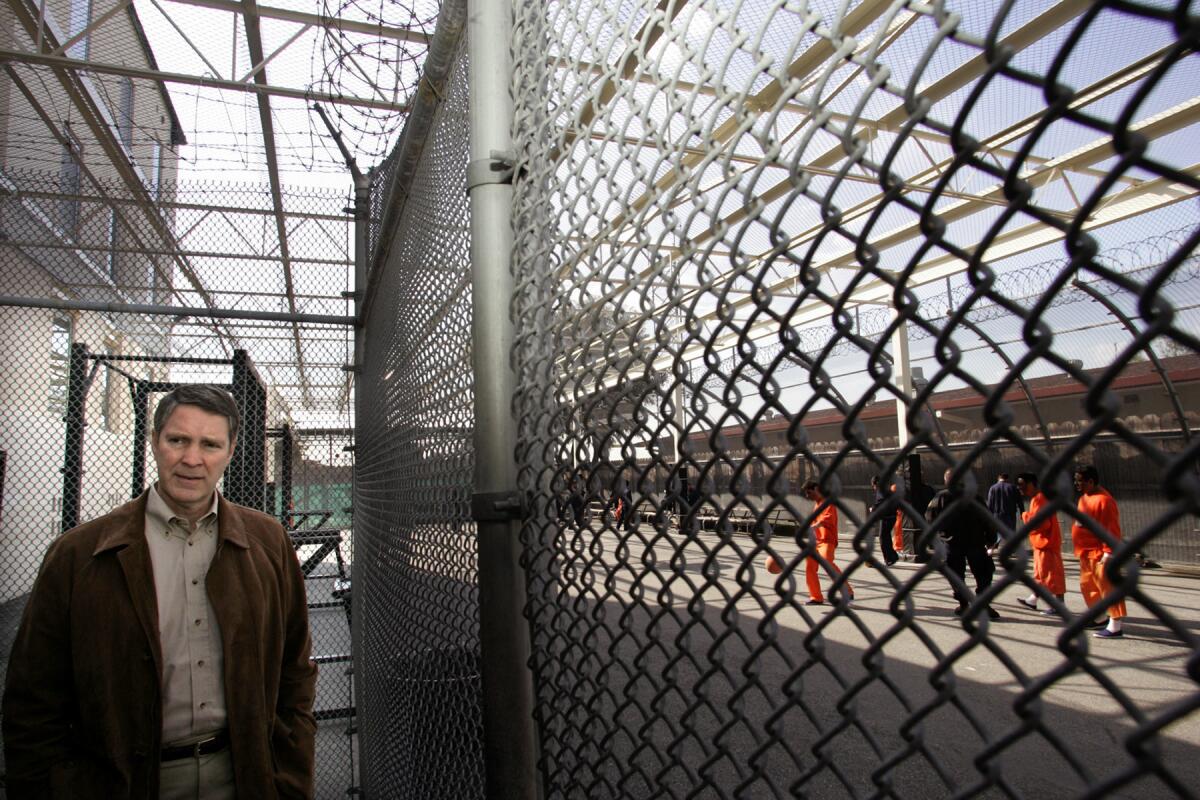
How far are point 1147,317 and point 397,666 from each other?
309 centimetres

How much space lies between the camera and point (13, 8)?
24.9 ft

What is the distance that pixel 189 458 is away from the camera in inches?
85.7

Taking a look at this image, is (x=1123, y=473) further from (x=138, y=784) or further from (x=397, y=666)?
(x=138, y=784)

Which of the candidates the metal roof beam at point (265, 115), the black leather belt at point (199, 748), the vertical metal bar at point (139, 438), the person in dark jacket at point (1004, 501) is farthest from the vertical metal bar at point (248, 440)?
the person in dark jacket at point (1004, 501)

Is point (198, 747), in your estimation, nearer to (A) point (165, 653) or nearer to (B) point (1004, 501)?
(A) point (165, 653)

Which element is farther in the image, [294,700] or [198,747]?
[294,700]

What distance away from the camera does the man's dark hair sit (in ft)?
7.36

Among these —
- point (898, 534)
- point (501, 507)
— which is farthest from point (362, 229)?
point (898, 534)

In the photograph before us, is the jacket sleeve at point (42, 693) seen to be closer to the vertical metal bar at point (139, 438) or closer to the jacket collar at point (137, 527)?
the jacket collar at point (137, 527)

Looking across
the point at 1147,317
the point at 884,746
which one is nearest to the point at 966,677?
the point at 884,746

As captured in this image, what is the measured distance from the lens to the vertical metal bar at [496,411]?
172cm

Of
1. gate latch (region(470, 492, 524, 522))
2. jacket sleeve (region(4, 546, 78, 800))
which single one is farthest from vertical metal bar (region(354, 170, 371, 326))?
gate latch (region(470, 492, 524, 522))

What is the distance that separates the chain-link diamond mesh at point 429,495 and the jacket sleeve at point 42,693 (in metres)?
1.04

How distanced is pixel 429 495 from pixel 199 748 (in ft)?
3.27
